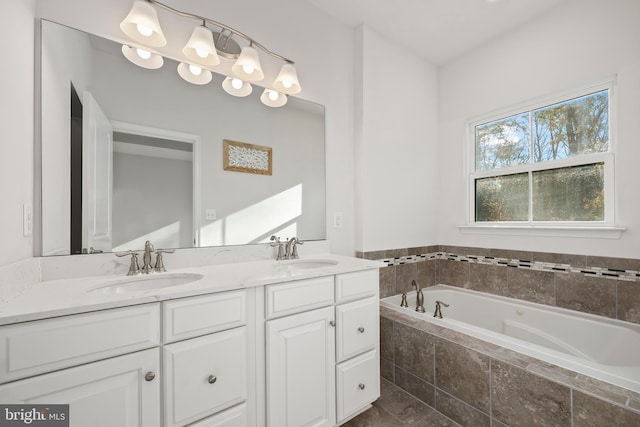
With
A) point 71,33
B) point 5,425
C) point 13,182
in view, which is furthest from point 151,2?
point 5,425

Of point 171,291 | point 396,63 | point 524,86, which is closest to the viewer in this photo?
point 171,291

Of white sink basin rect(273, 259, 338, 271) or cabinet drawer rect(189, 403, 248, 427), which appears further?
white sink basin rect(273, 259, 338, 271)

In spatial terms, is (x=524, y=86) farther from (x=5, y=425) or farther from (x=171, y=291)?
(x=5, y=425)

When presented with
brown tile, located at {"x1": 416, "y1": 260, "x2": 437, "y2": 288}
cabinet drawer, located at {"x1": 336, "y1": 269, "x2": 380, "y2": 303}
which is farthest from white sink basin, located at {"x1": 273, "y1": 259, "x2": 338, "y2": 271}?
brown tile, located at {"x1": 416, "y1": 260, "x2": 437, "y2": 288}

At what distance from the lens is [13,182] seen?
983mm

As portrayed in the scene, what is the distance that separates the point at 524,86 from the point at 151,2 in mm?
2638

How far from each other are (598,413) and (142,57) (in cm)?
256

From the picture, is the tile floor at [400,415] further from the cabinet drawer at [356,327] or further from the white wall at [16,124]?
the white wall at [16,124]

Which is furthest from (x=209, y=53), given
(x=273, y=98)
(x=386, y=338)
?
(x=386, y=338)

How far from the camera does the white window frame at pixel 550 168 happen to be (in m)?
1.82

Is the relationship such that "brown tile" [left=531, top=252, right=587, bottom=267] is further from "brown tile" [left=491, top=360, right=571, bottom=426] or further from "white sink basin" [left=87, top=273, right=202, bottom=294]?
"white sink basin" [left=87, top=273, right=202, bottom=294]

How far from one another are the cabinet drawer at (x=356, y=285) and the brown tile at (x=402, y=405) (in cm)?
73

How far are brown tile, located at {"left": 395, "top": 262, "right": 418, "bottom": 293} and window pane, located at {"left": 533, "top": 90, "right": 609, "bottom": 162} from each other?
135cm

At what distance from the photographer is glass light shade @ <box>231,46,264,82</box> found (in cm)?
158
